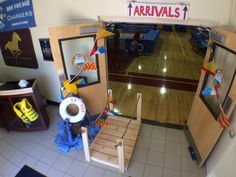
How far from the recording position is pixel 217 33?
215cm

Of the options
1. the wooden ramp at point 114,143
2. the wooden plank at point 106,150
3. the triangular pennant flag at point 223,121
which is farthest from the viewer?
the wooden plank at point 106,150

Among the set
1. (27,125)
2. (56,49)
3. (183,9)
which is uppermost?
(183,9)

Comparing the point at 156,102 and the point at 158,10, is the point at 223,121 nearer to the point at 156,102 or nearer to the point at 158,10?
the point at 158,10

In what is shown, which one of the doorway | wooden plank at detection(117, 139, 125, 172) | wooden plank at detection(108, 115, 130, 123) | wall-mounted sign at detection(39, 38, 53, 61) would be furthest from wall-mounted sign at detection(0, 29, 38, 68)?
wooden plank at detection(117, 139, 125, 172)

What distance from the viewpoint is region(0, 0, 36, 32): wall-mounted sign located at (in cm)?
312

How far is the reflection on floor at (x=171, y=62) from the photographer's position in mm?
5703

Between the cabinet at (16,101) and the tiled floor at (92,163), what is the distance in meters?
0.17

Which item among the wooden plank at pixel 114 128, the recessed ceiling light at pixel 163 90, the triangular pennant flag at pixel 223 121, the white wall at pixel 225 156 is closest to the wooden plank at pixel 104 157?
the wooden plank at pixel 114 128

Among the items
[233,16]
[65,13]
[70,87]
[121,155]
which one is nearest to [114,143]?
[121,155]

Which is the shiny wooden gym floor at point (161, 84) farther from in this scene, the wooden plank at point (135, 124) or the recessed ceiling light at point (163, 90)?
the wooden plank at point (135, 124)

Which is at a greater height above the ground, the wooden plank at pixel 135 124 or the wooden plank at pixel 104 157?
the wooden plank at pixel 135 124

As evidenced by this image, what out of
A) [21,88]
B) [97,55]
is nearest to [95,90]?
[97,55]

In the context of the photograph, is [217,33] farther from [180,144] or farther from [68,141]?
[68,141]

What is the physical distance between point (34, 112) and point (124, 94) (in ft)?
7.14
